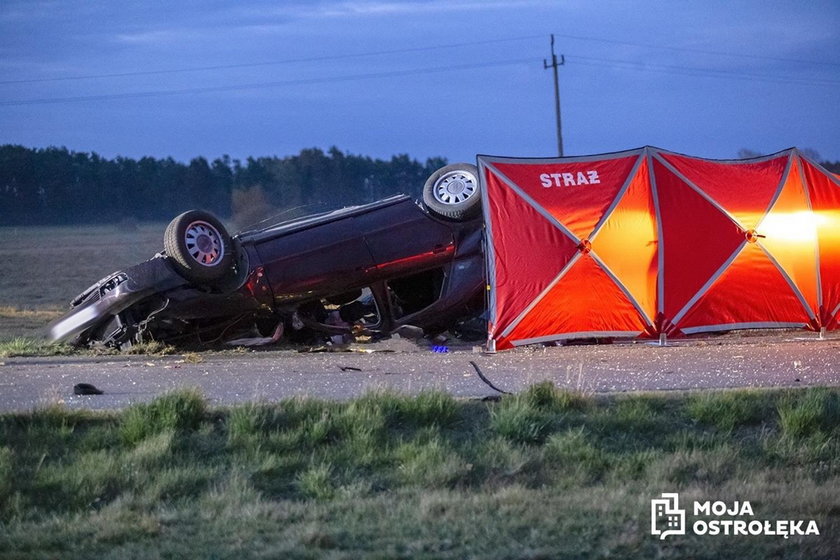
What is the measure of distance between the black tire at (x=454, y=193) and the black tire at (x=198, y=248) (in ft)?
9.09

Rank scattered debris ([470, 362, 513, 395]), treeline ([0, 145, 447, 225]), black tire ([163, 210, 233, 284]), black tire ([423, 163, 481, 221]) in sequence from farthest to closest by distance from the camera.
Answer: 1. treeline ([0, 145, 447, 225])
2. black tire ([423, 163, 481, 221])
3. black tire ([163, 210, 233, 284])
4. scattered debris ([470, 362, 513, 395])

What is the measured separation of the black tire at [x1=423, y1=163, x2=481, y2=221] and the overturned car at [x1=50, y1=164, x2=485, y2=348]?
0.01m

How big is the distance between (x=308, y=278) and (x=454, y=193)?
7.73 feet

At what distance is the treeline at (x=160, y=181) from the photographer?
179 feet

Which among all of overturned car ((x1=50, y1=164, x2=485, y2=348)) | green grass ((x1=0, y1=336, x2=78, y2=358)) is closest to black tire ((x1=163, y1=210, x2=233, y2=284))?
overturned car ((x1=50, y1=164, x2=485, y2=348))

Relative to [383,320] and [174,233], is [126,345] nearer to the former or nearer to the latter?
[174,233]

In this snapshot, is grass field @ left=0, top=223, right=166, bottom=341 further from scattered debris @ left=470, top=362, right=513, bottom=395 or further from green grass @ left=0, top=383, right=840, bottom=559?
green grass @ left=0, top=383, right=840, bottom=559

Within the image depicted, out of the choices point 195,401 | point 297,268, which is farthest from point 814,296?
point 195,401

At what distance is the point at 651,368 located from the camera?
38.9 feet

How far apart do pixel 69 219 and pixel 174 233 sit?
44.1 metres

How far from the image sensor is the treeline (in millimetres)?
54500

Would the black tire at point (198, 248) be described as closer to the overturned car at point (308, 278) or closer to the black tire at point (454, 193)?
the overturned car at point (308, 278)

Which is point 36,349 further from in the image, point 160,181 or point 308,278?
point 160,181

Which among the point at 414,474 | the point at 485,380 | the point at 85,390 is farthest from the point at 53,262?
the point at 414,474
